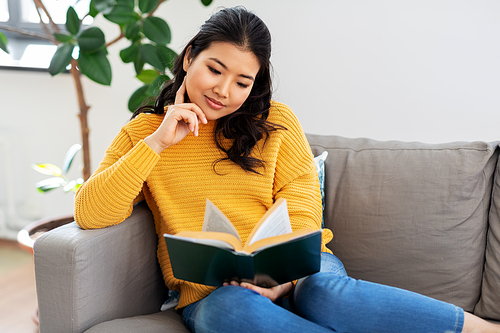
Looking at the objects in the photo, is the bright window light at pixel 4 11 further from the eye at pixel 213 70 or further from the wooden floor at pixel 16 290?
the eye at pixel 213 70

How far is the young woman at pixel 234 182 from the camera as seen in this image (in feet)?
2.85

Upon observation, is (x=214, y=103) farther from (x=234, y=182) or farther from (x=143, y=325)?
(x=143, y=325)

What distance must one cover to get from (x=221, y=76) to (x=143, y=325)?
1.98 feet

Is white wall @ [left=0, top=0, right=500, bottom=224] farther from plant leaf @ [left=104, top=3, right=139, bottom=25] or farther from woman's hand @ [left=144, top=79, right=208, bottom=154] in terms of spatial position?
woman's hand @ [left=144, top=79, right=208, bottom=154]

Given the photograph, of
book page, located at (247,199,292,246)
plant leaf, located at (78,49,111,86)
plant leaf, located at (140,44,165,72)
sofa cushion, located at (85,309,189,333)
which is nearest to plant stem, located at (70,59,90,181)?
plant leaf, located at (78,49,111,86)

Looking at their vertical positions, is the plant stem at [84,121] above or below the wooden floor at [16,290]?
above

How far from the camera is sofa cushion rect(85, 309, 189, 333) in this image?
3.09ft

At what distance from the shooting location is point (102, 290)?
100 cm

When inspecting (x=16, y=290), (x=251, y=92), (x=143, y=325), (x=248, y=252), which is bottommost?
(x=16, y=290)

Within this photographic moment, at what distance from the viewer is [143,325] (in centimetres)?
97

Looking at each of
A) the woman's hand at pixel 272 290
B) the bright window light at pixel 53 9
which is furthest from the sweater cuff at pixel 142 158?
the bright window light at pixel 53 9

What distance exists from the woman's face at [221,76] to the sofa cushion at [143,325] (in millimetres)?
522

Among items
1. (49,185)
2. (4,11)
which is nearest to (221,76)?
(49,185)

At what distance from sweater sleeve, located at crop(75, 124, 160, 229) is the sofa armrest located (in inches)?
1.2
